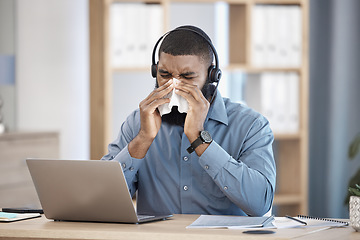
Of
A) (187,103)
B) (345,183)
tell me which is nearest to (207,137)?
(187,103)

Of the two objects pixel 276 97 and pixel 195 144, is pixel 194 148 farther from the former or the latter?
pixel 276 97

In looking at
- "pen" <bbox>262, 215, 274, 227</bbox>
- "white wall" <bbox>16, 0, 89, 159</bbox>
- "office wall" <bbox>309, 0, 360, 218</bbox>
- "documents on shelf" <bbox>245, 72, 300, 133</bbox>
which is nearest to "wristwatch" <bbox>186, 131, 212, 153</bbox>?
"pen" <bbox>262, 215, 274, 227</bbox>

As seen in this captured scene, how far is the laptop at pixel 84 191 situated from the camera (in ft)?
5.81

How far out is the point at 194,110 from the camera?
2088 millimetres

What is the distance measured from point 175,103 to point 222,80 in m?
2.31

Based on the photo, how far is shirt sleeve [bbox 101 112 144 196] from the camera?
217 cm

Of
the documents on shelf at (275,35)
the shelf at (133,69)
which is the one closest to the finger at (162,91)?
the shelf at (133,69)

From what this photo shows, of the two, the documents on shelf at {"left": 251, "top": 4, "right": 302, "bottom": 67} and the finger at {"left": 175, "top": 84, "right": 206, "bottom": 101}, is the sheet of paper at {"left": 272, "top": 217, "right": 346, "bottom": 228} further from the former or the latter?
the documents on shelf at {"left": 251, "top": 4, "right": 302, "bottom": 67}

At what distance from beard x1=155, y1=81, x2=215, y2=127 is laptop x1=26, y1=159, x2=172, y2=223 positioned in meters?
0.48

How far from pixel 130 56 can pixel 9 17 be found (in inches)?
41.2

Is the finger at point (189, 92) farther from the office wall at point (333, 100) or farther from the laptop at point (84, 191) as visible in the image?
the office wall at point (333, 100)

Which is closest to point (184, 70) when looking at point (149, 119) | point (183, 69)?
point (183, 69)

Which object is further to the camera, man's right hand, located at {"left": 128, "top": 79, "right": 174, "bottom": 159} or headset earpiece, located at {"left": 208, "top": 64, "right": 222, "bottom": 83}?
Answer: headset earpiece, located at {"left": 208, "top": 64, "right": 222, "bottom": 83}

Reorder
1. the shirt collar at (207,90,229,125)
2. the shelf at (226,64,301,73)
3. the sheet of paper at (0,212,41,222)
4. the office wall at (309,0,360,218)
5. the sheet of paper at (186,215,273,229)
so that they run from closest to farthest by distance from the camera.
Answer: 1. the sheet of paper at (186,215,273,229)
2. the sheet of paper at (0,212,41,222)
3. the shirt collar at (207,90,229,125)
4. the shelf at (226,64,301,73)
5. the office wall at (309,0,360,218)
